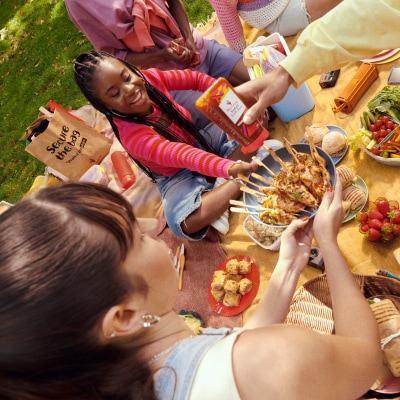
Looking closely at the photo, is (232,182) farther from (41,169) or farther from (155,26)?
(41,169)

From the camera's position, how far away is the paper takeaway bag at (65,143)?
3402mm

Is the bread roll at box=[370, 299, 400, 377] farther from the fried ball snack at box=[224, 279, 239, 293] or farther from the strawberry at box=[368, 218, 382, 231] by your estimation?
the fried ball snack at box=[224, 279, 239, 293]

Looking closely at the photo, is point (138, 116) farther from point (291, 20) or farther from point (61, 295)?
point (61, 295)

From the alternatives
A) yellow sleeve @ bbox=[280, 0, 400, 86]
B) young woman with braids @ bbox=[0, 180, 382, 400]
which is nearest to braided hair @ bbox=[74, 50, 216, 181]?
yellow sleeve @ bbox=[280, 0, 400, 86]

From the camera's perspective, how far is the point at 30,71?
5859 millimetres

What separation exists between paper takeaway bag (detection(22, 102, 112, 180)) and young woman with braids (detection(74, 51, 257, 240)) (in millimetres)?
946

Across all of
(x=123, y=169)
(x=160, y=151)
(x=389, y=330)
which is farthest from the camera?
(x=123, y=169)

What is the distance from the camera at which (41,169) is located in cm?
477

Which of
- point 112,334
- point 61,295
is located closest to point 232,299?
point 112,334

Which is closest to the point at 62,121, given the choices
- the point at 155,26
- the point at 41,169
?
the point at 155,26

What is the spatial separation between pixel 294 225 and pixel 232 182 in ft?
2.83

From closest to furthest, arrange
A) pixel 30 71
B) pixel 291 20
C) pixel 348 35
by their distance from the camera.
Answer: pixel 348 35 → pixel 291 20 → pixel 30 71

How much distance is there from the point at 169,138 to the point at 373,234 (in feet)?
4.41

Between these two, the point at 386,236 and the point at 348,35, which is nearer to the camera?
the point at 348,35
